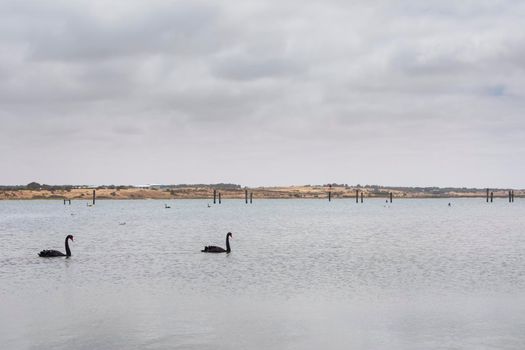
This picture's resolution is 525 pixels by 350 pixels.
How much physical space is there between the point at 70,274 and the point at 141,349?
22.7 meters

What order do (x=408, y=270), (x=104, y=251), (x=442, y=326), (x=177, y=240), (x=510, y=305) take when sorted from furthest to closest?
(x=177, y=240) → (x=104, y=251) → (x=408, y=270) → (x=510, y=305) → (x=442, y=326)

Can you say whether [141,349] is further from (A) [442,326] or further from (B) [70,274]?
(B) [70,274]

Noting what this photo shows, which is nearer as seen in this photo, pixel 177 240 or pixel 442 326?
pixel 442 326

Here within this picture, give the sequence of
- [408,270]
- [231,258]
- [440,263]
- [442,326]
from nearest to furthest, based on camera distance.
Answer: [442,326], [408,270], [440,263], [231,258]

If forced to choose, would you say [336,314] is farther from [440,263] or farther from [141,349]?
[440,263]

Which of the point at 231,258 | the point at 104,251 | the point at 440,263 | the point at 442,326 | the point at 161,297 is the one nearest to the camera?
the point at 442,326

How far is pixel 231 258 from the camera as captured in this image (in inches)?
2158

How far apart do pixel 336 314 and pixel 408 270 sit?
58.0ft

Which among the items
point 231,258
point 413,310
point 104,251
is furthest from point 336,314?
point 104,251

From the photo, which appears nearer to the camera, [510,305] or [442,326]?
[442,326]

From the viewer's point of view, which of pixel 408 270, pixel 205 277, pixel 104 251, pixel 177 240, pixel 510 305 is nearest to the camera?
pixel 510 305

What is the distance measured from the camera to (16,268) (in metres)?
47.3

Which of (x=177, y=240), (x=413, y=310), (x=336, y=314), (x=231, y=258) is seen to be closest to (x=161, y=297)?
(x=336, y=314)

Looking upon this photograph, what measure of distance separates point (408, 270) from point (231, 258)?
49.9ft
